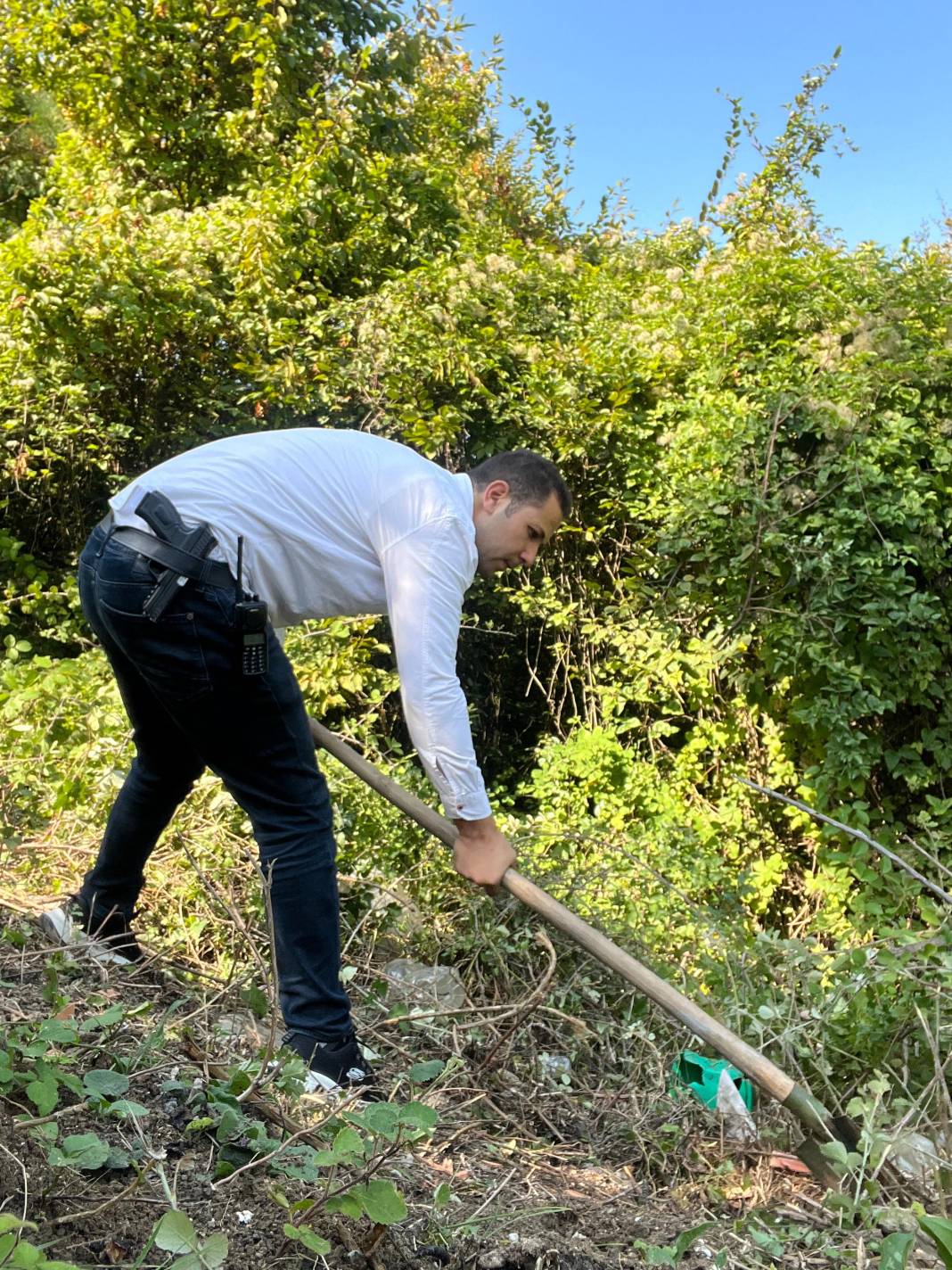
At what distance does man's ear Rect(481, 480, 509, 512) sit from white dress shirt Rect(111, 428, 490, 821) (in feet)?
0.18

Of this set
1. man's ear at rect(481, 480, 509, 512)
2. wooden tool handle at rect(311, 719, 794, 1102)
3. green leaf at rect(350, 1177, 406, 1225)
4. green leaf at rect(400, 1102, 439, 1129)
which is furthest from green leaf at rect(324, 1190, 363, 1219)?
man's ear at rect(481, 480, 509, 512)

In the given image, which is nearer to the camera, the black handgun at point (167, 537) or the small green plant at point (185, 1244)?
the small green plant at point (185, 1244)

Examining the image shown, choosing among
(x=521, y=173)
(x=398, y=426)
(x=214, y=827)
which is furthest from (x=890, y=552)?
(x=521, y=173)

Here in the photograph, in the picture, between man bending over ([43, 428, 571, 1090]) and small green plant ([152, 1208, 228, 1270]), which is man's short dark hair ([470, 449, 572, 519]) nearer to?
man bending over ([43, 428, 571, 1090])

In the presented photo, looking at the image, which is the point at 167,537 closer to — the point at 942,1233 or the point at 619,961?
the point at 619,961

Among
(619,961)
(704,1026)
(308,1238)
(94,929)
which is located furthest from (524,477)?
(308,1238)

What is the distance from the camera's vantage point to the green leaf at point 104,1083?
1684 millimetres

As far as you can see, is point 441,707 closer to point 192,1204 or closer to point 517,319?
point 192,1204

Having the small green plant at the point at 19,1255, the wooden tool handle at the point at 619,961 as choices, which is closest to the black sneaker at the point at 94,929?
the wooden tool handle at the point at 619,961

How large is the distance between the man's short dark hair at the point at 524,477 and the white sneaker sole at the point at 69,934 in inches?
61.4

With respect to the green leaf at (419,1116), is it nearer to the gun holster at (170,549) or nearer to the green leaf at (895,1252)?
the green leaf at (895,1252)

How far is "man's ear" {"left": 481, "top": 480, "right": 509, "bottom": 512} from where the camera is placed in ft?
8.63

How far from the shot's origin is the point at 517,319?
6.11 metres

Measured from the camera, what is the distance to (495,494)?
2639mm
